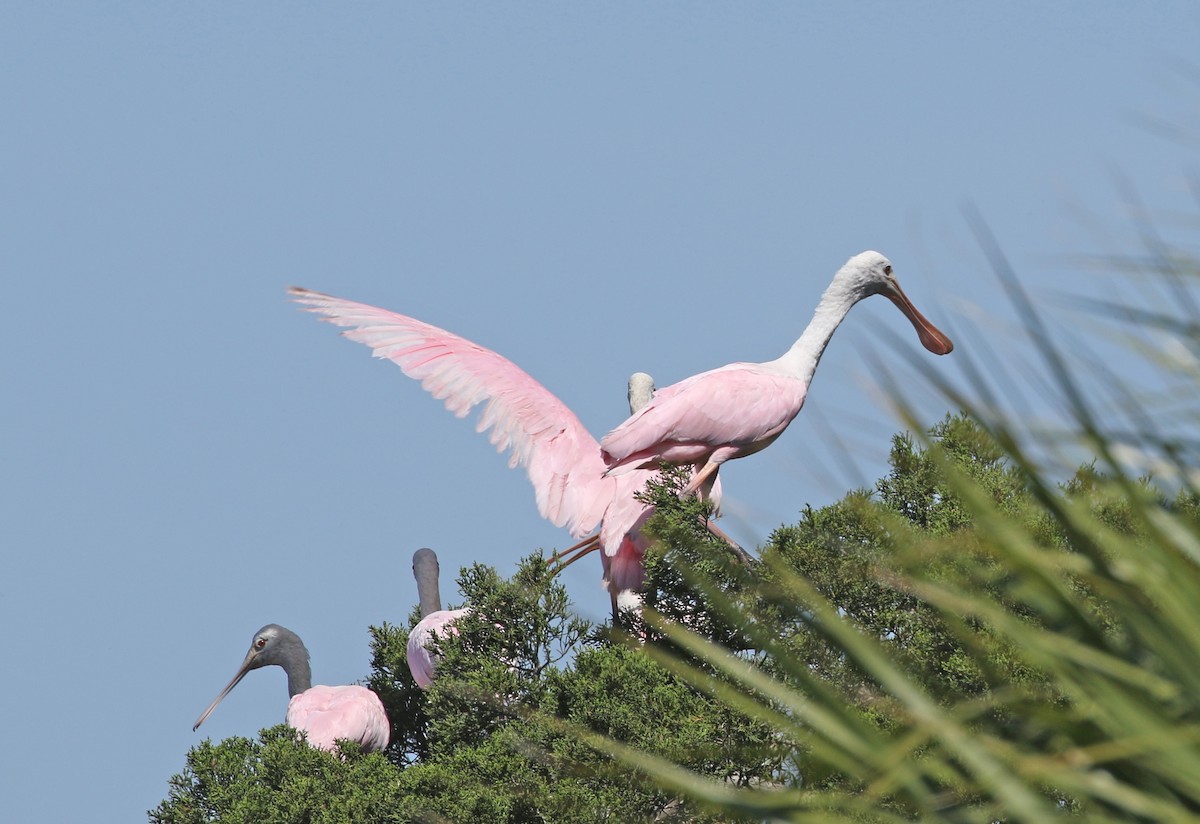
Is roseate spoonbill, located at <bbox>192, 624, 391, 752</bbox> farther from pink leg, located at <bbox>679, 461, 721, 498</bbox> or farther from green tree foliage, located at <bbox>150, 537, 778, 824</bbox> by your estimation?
pink leg, located at <bbox>679, 461, 721, 498</bbox>

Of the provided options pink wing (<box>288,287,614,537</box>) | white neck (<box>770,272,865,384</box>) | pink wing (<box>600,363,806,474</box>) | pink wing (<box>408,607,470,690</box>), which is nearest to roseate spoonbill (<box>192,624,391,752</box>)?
pink wing (<box>408,607,470,690</box>)

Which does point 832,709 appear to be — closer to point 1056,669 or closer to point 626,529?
point 1056,669

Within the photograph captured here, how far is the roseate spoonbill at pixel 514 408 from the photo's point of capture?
385 inches

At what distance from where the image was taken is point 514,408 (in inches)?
413

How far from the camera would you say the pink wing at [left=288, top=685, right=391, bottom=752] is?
10.5m

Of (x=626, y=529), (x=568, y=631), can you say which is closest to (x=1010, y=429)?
(x=568, y=631)

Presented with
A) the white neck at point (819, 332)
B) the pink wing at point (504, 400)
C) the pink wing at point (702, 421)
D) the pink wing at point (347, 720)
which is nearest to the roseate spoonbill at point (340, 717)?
the pink wing at point (347, 720)

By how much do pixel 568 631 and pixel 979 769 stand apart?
22.3ft

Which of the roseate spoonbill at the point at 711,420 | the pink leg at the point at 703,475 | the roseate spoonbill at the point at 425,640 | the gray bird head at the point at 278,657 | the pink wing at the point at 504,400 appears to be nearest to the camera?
the pink leg at the point at 703,475

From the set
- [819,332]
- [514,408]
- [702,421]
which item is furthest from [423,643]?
[819,332]

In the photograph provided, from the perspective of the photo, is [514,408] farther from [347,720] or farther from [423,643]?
[347,720]

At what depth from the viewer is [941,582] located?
1.82 meters

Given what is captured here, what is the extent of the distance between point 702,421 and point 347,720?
10.3 feet

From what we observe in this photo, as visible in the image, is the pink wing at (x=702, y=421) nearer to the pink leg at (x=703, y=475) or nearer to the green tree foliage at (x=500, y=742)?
the pink leg at (x=703, y=475)
